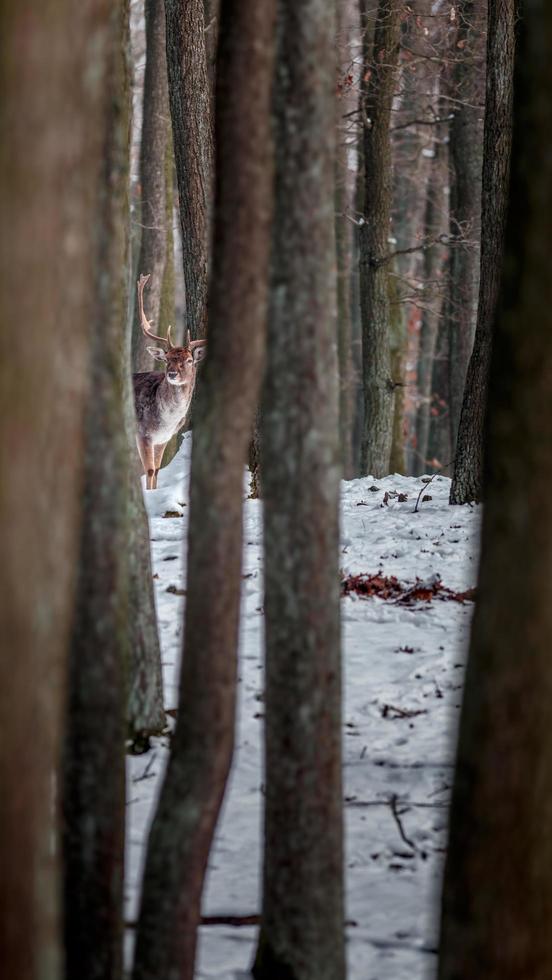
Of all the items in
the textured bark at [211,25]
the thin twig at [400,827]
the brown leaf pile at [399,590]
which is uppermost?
the textured bark at [211,25]

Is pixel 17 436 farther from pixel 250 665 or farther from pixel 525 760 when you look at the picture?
pixel 250 665

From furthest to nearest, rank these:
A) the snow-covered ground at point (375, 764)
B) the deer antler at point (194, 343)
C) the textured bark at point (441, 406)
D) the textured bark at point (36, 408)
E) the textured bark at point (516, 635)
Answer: the textured bark at point (441, 406), the deer antler at point (194, 343), the snow-covered ground at point (375, 764), the textured bark at point (516, 635), the textured bark at point (36, 408)

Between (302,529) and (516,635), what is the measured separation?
39.8 inches

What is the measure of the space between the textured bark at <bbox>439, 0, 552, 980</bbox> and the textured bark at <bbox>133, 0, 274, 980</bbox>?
0.90 meters

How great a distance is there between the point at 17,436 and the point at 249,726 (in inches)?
153

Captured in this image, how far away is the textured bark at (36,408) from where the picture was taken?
2.65 metres

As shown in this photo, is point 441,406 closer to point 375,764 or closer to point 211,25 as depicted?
point 211,25

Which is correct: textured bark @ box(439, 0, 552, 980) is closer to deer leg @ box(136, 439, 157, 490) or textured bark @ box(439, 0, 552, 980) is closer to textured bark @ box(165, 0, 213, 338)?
textured bark @ box(165, 0, 213, 338)

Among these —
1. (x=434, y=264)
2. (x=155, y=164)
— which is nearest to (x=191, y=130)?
(x=155, y=164)

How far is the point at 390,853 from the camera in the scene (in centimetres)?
505

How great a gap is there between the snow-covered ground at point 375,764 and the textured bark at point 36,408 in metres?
1.77

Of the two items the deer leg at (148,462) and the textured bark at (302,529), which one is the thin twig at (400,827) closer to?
the textured bark at (302,529)

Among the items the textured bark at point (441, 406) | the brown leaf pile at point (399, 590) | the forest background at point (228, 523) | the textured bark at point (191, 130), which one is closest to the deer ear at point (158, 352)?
the textured bark at point (191, 130)

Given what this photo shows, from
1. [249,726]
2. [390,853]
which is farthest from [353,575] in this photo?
[390,853]
